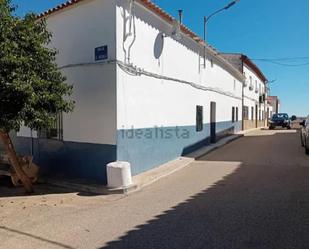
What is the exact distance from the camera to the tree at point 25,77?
6430 millimetres

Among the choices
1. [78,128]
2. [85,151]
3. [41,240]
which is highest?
[78,128]

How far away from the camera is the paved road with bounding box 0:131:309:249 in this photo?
15.1 feet

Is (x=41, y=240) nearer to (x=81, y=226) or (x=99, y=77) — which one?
(x=81, y=226)

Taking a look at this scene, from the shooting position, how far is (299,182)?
316 inches

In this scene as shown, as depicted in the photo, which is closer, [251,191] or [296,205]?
[296,205]

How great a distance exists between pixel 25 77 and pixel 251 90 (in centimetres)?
2633

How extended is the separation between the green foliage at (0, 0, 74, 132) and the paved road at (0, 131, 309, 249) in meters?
1.86

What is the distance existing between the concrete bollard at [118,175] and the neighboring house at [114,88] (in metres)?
0.53

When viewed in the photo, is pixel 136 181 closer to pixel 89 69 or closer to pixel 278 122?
pixel 89 69

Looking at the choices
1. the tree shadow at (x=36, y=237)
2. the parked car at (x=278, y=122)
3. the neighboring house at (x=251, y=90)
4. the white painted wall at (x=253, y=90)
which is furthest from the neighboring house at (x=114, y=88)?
the parked car at (x=278, y=122)

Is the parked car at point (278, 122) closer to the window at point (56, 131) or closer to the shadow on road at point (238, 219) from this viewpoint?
the shadow on road at point (238, 219)

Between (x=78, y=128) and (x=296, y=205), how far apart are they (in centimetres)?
560

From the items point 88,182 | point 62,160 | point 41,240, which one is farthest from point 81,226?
point 62,160

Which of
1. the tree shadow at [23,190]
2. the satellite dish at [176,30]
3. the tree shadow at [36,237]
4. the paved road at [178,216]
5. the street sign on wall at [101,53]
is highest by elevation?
the satellite dish at [176,30]
